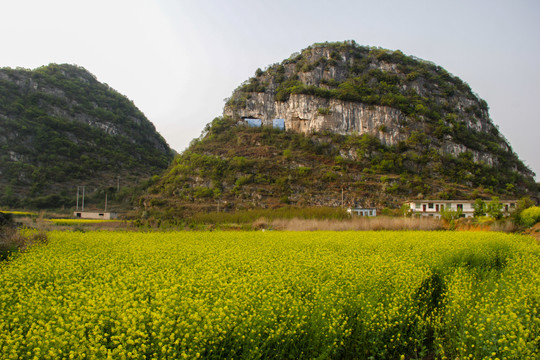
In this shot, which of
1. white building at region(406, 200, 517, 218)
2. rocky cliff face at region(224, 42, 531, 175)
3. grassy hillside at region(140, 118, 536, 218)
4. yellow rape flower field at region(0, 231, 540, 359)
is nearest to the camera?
yellow rape flower field at region(0, 231, 540, 359)

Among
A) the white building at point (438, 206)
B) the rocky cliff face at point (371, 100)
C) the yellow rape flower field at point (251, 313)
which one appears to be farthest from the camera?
the rocky cliff face at point (371, 100)

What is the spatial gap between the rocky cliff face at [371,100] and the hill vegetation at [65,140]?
3131 cm

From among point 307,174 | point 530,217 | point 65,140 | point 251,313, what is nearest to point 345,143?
point 307,174

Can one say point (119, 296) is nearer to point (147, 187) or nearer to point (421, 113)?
point (147, 187)

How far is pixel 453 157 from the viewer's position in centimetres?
8519

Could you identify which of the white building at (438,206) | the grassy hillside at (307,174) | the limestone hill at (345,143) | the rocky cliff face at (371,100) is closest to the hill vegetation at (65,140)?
the grassy hillside at (307,174)

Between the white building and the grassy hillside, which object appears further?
the grassy hillside

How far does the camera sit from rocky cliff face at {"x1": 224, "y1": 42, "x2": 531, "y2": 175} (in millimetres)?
90688

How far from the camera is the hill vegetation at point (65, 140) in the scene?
69938 mm

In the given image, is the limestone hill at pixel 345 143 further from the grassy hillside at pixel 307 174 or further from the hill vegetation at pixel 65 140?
the hill vegetation at pixel 65 140

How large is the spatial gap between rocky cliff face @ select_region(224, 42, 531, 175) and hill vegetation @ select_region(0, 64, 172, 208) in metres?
31.3

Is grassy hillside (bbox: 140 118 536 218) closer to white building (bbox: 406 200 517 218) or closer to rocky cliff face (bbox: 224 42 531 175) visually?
rocky cliff face (bbox: 224 42 531 175)

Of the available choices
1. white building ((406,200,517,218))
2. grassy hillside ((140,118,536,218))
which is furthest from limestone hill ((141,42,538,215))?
white building ((406,200,517,218))

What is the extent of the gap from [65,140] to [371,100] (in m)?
75.0
